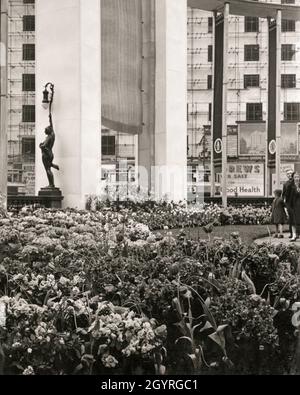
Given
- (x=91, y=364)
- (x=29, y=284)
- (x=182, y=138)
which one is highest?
(x=182, y=138)

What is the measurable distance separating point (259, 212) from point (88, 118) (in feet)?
24.4

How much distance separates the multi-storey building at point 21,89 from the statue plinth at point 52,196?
27861 mm

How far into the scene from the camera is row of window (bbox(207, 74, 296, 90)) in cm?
4988

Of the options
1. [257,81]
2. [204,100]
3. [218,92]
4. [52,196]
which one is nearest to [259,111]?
[257,81]

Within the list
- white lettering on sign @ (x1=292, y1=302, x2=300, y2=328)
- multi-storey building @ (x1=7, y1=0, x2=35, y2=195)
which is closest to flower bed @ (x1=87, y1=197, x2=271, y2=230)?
white lettering on sign @ (x1=292, y1=302, x2=300, y2=328)

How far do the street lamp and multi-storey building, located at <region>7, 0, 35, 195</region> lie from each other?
27005 mm

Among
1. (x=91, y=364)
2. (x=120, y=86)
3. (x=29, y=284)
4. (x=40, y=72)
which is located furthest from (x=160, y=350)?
(x=120, y=86)

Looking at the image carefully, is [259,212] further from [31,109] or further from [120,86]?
[31,109]

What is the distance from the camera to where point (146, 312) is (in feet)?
18.5

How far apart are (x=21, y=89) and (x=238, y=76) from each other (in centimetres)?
1737

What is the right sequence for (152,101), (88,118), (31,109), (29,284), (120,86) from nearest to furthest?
1. (29,284)
2. (88,118)
3. (120,86)
4. (152,101)
5. (31,109)

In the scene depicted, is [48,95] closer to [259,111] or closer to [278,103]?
[278,103]
